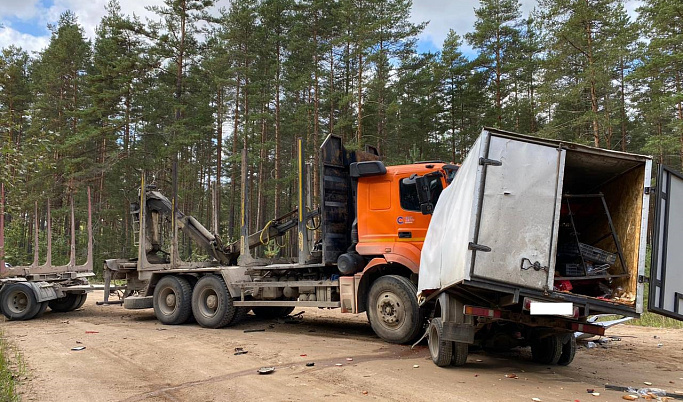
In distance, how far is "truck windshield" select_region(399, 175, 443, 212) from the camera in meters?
7.92

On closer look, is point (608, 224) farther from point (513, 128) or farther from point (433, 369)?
point (513, 128)

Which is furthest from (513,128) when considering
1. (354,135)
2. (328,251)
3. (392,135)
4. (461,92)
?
(328,251)

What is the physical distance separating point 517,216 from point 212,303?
7.41 m

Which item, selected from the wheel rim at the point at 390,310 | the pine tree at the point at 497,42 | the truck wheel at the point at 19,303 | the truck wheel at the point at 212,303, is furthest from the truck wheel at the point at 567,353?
the pine tree at the point at 497,42

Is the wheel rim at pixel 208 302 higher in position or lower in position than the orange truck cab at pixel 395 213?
lower

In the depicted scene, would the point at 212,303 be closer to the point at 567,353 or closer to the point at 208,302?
the point at 208,302

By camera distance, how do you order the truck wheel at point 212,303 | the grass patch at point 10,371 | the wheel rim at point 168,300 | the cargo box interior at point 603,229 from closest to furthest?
the grass patch at point 10,371
the cargo box interior at point 603,229
the truck wheel at point 212,303
the wheel rim at point 168,300

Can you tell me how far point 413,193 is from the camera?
26.5ft

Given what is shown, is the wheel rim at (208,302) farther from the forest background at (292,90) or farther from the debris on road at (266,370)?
the forest background at (292,90)

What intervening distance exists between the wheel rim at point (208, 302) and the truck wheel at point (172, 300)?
38cm

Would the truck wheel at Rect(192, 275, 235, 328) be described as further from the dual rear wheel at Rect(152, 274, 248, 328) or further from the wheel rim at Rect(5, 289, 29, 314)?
the wheel rim at Rect(5, 289, 29, 314)

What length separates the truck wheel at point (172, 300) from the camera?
10.7 metres

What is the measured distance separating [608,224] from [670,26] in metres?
17.5

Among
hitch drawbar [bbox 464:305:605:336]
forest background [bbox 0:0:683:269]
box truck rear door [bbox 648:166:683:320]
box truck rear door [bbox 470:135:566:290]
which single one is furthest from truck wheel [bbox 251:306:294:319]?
forest background [bbox 0:0:683:269]
